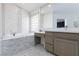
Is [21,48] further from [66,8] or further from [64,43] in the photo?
[66,8]

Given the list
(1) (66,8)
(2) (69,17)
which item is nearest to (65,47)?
(2) (69,17)

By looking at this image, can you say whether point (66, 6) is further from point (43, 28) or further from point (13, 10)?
point (13, 10)

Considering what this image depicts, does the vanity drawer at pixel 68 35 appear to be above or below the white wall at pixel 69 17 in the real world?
below

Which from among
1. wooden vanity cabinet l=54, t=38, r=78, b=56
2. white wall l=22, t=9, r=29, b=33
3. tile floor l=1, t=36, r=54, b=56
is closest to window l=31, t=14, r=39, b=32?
white wall l=22, t=9, r=29, b=33

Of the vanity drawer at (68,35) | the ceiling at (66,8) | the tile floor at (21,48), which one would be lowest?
the tile floor at (21,48)

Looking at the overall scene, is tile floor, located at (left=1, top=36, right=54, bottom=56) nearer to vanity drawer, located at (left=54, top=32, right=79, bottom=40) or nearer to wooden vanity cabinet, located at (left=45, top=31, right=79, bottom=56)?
wooden vanity cabinet, located at (left=45, top=31, right=79, bottom=56)

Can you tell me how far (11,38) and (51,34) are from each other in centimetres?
111

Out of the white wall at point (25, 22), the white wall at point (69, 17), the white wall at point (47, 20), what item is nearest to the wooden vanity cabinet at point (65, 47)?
the white wall at point (69, 17)

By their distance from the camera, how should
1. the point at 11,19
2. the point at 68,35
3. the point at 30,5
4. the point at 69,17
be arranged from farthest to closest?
1. the point at 11,19
2. the point at 30,5
3. the point at 69,17
4. the point at 68,35

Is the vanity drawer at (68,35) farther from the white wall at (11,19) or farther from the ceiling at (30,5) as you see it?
the white wall at (11,19)

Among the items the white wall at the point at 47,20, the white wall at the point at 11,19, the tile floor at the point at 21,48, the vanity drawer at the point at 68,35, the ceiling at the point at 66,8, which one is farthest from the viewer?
the white wall at the point at 47,20

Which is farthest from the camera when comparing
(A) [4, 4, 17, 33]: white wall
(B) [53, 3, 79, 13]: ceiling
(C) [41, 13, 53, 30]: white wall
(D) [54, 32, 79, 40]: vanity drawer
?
(C) [41, 13, 53, 30]: white wall

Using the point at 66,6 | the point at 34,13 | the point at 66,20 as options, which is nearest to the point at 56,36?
the point at 66,20

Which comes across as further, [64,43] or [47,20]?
[47,20]
